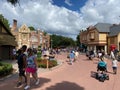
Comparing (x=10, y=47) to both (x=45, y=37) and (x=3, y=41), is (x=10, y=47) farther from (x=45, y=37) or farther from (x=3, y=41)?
(x=45, y=37)

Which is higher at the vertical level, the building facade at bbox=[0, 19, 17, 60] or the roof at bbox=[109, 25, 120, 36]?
the roof at bbox=[109, 25, 120, 36]

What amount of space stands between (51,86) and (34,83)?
109 cm

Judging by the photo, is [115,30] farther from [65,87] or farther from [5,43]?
[65,87]

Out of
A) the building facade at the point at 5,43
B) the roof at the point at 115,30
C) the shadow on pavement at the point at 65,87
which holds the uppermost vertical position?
the roof at the point at 115,30

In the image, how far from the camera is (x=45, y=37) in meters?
85.2

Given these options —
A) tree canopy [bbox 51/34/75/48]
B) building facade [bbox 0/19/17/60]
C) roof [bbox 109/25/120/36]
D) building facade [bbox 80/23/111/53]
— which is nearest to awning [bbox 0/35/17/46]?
building facade [bbox 0/19/17/60]

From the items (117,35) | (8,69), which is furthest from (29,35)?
(8,69)

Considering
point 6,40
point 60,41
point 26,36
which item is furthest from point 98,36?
point 60,41

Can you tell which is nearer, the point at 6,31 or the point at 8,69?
the point at 8,69

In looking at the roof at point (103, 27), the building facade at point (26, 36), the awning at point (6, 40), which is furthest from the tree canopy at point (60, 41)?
the awning at point (6, 40)

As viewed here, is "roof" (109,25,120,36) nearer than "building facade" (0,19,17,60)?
No

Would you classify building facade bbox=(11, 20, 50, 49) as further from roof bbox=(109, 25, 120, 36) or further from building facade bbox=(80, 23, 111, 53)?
roof bbox=(109, 25, 120, 36)

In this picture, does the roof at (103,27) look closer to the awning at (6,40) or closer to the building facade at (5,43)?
the building facade at (5,43)

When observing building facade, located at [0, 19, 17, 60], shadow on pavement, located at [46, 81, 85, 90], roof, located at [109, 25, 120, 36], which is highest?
roof, located at [109, 25, 120, 36]
